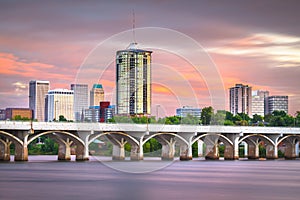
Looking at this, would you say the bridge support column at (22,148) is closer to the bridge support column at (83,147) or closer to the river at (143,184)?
the river at (143,184)

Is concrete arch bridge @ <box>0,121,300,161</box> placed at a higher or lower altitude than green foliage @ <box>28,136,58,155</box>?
higher

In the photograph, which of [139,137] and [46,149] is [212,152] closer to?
[139,137]

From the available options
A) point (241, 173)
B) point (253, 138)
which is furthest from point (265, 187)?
point (253, 138)

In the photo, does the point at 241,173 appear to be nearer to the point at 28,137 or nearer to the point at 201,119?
the point at 28,137

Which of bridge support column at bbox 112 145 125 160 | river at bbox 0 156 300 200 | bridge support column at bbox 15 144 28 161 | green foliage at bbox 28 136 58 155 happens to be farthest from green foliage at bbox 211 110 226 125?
river at bbox 0 156 300 200

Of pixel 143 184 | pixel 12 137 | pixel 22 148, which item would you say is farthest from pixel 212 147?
pixel 143 184

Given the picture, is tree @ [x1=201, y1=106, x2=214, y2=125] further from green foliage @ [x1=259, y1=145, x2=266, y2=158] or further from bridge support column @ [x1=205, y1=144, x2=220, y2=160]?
bridge support column @ [x1=205, y1=144, x2=220, y2=160]
